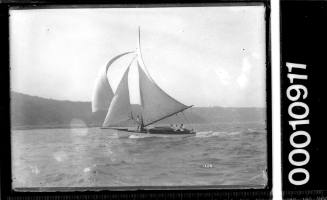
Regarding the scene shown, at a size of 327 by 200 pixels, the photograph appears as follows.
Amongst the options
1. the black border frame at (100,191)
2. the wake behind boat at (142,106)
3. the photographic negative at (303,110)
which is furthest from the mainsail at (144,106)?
the photographic negative at (303,110)

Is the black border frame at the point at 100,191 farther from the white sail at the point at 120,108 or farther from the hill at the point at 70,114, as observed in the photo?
the white sail at the point at 120,108

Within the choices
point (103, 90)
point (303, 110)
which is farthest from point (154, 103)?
point (303, 110)

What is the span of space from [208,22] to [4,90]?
0.65m

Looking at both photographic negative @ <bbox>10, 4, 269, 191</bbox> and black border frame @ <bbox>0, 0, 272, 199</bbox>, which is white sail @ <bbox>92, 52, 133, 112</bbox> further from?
black border frame @ <bbox>0, 0, 272, 199</bbox>

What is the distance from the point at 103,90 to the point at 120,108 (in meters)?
0.07

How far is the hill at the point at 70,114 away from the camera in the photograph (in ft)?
5.10

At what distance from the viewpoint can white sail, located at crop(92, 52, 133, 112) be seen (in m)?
1.54

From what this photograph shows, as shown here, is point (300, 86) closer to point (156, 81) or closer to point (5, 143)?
point (156, 81)

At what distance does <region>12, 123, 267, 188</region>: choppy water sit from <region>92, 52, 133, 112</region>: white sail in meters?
0.09

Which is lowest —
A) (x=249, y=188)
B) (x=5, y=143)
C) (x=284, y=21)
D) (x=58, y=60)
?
(x=249, y=188)

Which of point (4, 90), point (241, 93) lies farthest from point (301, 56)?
point (4, 90)

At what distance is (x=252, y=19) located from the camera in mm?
1548

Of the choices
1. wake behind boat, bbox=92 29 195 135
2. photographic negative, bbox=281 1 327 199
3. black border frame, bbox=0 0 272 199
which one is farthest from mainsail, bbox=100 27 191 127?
photographic negative, bbox=281 1 327 199

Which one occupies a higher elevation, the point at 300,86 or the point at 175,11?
the point at 175,11
